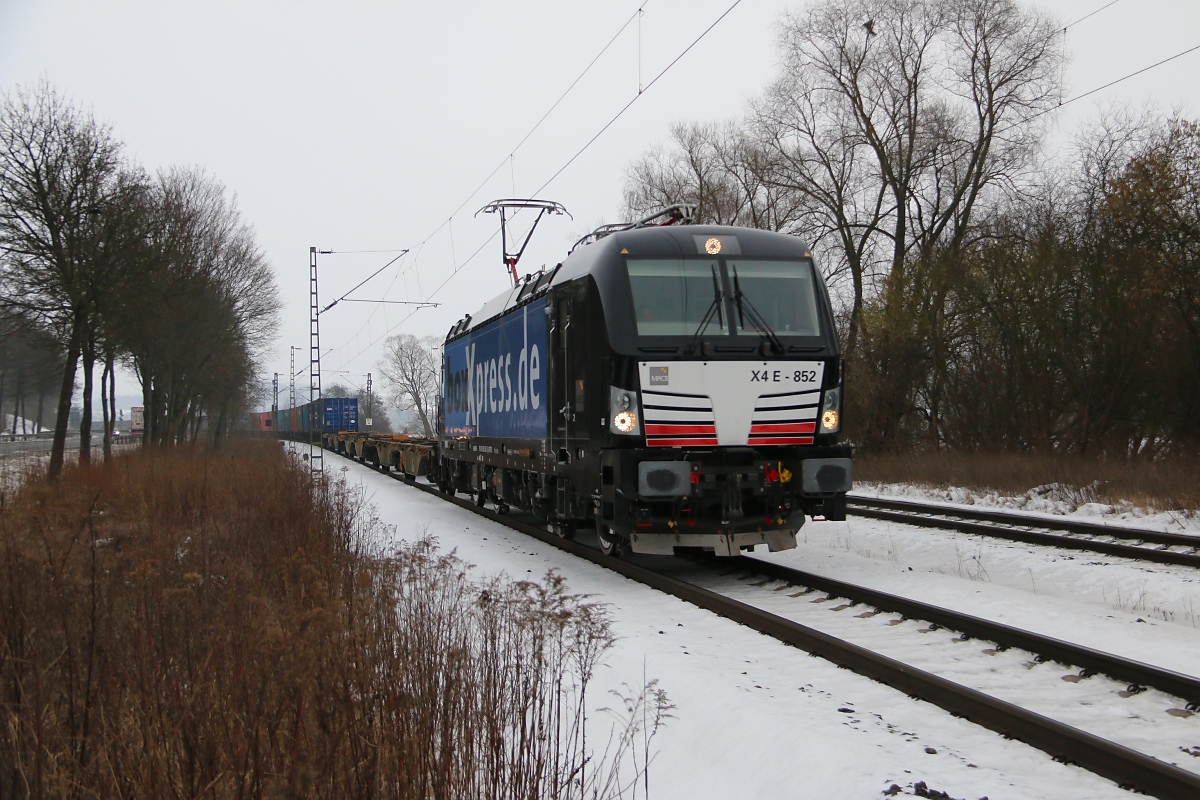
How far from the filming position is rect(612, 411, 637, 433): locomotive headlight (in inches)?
346

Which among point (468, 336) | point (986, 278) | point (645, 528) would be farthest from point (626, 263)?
point (986, 278)

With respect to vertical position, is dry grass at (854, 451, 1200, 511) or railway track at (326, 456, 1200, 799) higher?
dry grass at (854, 451, 1200, 511)

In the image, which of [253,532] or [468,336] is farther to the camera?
[468,336]

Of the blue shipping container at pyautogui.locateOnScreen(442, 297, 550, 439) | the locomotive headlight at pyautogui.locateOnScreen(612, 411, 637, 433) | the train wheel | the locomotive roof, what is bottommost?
the train wheel

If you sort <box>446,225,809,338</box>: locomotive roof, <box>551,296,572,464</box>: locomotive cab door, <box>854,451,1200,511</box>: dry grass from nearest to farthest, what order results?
<box>446,225,809,338</box>: locomotive roof → <box>551,296,572,464</box>: locomotive cab door → <box>854,451,1200,511</box>: dry grass

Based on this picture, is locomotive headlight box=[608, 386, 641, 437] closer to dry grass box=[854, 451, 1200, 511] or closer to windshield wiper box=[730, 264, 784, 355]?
windshield wiper box=[730, 264, 784, 355]

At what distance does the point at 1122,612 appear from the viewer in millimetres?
7738

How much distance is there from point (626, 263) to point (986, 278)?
17.4 metres

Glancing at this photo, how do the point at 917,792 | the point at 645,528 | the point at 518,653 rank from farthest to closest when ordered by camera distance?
1. the point at 645,528
2. the point at 518,653
3. the point at 917,792

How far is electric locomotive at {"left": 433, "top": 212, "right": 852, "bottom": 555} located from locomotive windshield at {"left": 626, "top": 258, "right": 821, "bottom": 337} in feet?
0.04

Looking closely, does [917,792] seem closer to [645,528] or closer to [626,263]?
[645,528]

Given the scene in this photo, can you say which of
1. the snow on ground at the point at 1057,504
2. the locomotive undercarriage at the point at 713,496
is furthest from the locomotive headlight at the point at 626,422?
the snow on ground at the point at 1057,504

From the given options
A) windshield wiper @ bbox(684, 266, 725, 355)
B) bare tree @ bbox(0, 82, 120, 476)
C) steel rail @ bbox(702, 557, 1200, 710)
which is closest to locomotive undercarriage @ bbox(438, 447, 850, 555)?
steel rail @ bbox(702, 557, 1200, 710)

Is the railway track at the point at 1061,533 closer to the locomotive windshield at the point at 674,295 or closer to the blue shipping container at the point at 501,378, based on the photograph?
the locomotive windshield at the point at 674,295
